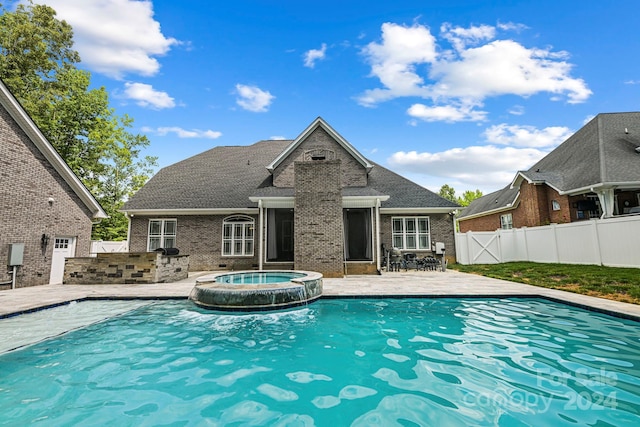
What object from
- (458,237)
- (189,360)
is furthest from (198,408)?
(458,237)

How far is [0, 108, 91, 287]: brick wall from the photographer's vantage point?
33.3 feet

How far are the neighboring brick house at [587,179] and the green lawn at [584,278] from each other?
5.38 m

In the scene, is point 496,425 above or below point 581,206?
below

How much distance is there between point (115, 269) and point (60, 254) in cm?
361

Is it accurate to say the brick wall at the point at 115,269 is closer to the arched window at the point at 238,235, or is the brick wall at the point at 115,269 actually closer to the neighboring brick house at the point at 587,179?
the arched window at the point at 238,235

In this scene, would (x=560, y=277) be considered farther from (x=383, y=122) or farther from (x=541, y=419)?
(x=383, y=122)

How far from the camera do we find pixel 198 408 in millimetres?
3160

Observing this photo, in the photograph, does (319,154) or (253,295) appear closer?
(253,295)

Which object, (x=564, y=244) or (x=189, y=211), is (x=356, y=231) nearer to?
(x=189, y=211)

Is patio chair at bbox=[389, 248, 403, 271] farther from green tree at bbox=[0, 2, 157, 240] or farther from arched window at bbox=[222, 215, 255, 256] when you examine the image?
green tree at bbox=[0, 2, 157, 240]

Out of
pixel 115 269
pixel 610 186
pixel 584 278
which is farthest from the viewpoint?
pixel 610 186

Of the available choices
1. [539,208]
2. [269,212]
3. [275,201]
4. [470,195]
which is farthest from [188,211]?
[470,195]

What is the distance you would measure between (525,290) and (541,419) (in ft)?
24.0

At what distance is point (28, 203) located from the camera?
10852 mm
